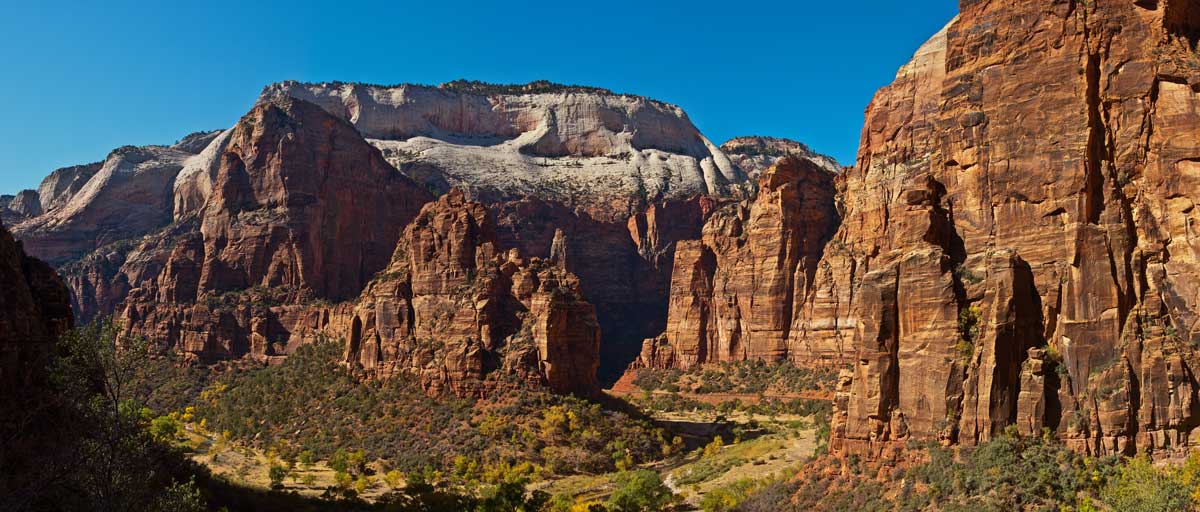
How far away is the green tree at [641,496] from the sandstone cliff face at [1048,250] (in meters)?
16.2

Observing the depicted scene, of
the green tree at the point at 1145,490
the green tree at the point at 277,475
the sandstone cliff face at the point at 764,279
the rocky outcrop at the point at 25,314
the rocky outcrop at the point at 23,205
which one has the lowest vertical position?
the green tree at the point at 277,475

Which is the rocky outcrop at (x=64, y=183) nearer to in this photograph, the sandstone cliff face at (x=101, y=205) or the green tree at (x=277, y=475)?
the sandstone cliff face at (x=101, y=205)

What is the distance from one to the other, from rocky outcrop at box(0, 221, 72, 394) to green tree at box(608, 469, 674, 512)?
33637mm

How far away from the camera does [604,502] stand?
197 ft

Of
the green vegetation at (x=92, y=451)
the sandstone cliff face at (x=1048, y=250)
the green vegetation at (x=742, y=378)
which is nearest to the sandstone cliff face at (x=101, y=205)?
the green vegetation at (x=742, y=378)

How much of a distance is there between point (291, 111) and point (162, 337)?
37.3 metres

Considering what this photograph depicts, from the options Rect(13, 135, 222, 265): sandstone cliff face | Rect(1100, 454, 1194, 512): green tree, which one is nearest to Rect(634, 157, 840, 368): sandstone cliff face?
Rect(1100, 454, 1194, 512): green tree

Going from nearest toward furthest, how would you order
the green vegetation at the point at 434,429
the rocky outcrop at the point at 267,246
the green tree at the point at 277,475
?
the green tree at the point at 277,475
the green vegetation at the point at 434,429
the rocky outcrop at the point at 267,246

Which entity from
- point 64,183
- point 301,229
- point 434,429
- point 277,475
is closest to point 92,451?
point 277,475

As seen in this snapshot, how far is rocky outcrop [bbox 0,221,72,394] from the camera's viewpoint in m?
34.1

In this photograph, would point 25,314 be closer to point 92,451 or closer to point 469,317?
point 92,451

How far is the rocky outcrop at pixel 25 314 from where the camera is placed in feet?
112

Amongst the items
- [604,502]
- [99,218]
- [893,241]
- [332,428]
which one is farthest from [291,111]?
[893,241]

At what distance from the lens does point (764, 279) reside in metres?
115
